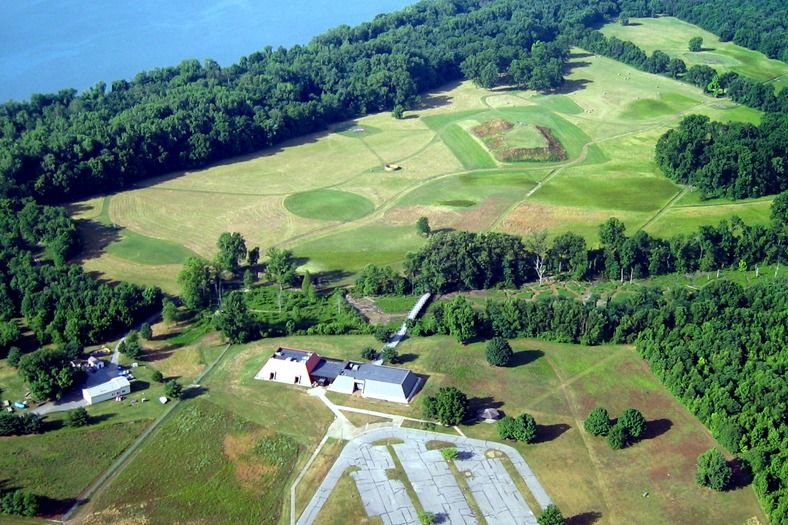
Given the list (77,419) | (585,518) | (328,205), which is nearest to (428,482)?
(585,518)

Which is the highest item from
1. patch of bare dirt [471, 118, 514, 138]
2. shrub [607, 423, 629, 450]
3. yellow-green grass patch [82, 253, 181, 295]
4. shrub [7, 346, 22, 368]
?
patch of bare dirt [471, 118, 514, 138]

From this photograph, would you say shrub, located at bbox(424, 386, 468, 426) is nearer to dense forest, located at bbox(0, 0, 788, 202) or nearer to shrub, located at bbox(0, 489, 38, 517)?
shrub, located at bbox(0, 489, 38, 517)

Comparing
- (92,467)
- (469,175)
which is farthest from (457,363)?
(469,175)

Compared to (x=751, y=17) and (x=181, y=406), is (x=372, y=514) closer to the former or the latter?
(x=181, y=406)

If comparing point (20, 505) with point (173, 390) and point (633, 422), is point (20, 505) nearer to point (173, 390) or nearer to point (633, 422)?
point (173, 390)

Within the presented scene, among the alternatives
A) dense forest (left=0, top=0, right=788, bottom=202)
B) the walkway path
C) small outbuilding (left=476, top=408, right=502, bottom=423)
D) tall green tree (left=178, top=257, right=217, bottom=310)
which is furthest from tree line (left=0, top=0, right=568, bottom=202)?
small outbuilding (left=476, top=408, right=502, bottom=423)

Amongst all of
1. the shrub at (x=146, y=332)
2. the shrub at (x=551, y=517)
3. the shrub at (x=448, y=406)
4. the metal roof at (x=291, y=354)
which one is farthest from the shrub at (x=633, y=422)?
the shrub at (x=146, y=332)

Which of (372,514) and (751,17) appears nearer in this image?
(372,514)
